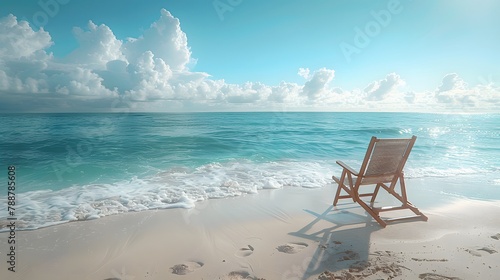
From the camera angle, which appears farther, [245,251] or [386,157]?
[386,157]

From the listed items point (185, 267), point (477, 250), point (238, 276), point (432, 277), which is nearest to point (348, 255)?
point (432, 277)

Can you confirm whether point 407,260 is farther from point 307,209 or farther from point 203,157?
Result: point 203,157

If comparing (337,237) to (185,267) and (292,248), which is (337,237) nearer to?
(292,248)

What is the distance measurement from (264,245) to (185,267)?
125cm

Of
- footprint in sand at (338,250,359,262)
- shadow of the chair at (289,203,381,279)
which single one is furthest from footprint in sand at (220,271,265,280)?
footprint in sand at (338,250,359,262)

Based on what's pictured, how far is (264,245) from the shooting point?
373 cm

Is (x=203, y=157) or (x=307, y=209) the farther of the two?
(x=203, y=157)

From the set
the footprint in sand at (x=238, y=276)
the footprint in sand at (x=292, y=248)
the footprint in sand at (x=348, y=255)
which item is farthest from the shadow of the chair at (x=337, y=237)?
the footprint in sand at (x=238, y=276)

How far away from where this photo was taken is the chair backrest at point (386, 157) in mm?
4672

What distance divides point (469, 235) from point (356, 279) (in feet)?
9.35

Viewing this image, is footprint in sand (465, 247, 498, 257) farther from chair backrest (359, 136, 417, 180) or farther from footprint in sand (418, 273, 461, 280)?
chair backrest (359, 136, 417, 180)

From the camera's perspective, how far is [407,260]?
3252 mm

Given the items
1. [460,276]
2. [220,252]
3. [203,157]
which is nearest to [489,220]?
[460,276]

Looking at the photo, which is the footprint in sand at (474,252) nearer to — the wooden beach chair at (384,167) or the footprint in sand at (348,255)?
the wooden beach chair at (384,167)
